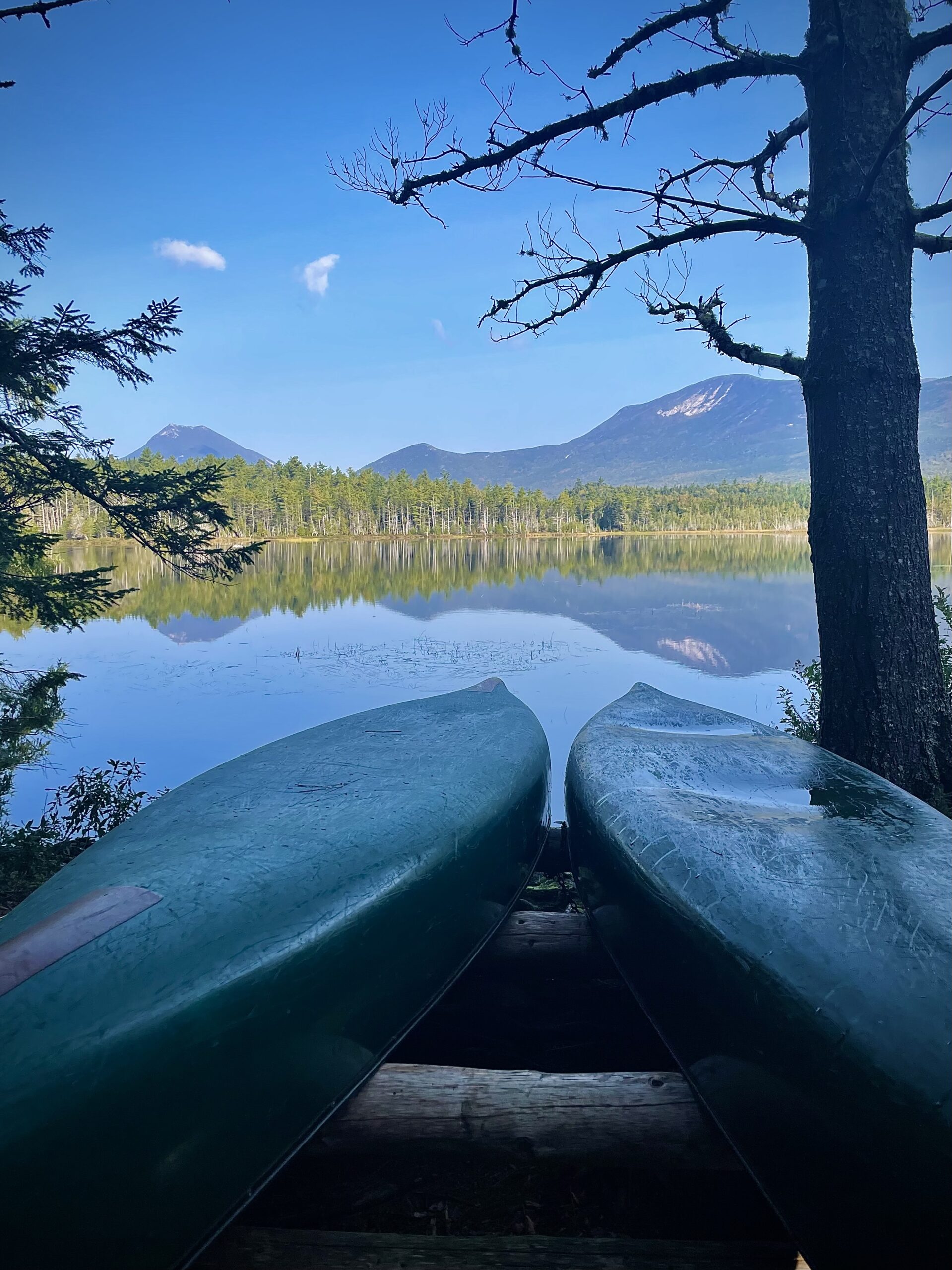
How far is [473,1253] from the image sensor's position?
5.36 feet

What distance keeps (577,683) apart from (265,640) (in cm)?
863

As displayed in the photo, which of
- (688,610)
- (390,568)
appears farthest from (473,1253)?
(390,568)

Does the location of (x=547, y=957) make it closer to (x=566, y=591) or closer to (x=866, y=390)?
(x=866, y=390)

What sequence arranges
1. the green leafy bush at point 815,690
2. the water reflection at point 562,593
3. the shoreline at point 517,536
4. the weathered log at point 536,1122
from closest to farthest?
the weathered log at point 536,1122 → the green leafy bush at point 815,690 → the water reflection at point 562,593 → the shoreline at point 517,536

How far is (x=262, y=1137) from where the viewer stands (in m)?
1.70

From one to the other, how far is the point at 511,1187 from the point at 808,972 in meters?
1.08

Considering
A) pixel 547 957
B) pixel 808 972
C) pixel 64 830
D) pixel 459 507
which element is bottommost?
pixel 64 830

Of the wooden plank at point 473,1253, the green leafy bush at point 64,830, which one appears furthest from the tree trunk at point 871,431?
the green leafy bush at point 64,830

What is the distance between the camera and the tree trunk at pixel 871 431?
360cm

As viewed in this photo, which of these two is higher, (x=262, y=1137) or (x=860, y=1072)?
(x=860, y=1072)

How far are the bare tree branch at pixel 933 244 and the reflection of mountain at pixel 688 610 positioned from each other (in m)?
9.16

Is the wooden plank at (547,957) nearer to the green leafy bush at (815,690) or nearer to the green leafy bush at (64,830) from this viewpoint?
the green leafy bush at (815,690)

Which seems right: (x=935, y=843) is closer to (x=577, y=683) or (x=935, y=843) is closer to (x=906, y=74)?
(x=906, y=74)

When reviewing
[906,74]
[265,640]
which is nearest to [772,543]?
[265,640]
